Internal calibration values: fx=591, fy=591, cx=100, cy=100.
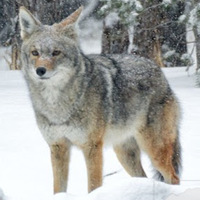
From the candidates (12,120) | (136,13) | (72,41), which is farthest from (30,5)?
(72,41)

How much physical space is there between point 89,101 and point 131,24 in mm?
7751

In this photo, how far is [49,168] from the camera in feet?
22.1

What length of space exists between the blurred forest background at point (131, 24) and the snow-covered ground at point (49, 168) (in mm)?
2555

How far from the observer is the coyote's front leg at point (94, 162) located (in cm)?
493

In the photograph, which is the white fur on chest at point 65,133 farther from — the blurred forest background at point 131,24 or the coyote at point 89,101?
the blurred forest background at point 131,24

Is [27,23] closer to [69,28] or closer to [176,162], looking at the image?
[69,28]

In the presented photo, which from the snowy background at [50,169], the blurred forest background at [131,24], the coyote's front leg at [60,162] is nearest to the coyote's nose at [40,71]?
the coyote's front leg at [60,162]

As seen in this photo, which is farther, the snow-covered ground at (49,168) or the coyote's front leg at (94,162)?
the coyote's front leg at (94,162)

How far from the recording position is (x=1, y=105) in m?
11.3

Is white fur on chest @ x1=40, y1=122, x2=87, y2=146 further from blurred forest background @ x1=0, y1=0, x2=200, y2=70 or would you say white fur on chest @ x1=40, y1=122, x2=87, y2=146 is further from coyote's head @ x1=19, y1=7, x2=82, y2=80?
blurred forest background @ x1=0, y1=0, x2=200, y2=70

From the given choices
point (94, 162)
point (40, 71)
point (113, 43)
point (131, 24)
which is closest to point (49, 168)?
point (94, 162)

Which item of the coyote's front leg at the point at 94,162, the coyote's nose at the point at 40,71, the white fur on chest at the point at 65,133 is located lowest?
the coyote's front leg at the point at 94,162

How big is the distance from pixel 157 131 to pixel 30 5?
15.9m

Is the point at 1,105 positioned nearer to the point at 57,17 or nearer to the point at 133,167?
the point at 133,167
